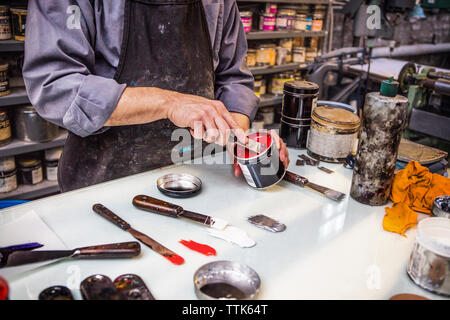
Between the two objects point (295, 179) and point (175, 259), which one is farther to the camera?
point (295, 179)

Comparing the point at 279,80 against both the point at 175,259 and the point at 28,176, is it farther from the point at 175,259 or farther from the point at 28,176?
the point at 175,259

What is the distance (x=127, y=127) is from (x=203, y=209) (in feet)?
1.59

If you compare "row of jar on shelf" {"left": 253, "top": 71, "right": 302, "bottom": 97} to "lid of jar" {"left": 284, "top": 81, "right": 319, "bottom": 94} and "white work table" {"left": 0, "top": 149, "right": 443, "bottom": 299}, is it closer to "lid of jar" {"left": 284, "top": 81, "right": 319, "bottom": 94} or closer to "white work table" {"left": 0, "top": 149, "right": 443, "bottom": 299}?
"lid of jar" {"left": 284, "top": 81, "right": 319, "bottom": 94}

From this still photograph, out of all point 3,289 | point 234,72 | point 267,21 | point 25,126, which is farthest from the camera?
point 267,21

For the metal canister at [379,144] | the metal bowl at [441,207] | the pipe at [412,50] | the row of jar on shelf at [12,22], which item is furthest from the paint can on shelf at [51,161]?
the pipe at [412,50]

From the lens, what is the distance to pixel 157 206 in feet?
3.56

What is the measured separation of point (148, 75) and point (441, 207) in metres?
1.01

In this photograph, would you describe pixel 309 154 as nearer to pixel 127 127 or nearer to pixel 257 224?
pixel 257 224

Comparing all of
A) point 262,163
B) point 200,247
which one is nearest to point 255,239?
point 200,247

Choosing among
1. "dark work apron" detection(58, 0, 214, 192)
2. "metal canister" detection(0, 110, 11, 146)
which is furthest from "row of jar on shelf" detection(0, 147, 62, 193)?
"dark work apron" detection(58, 0, 214, 192)

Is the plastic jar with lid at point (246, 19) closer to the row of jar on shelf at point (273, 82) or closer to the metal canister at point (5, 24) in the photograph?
the row of jar on shelf at point (273, 82)

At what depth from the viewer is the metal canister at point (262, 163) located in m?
1.15

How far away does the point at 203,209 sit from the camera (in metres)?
1.13
